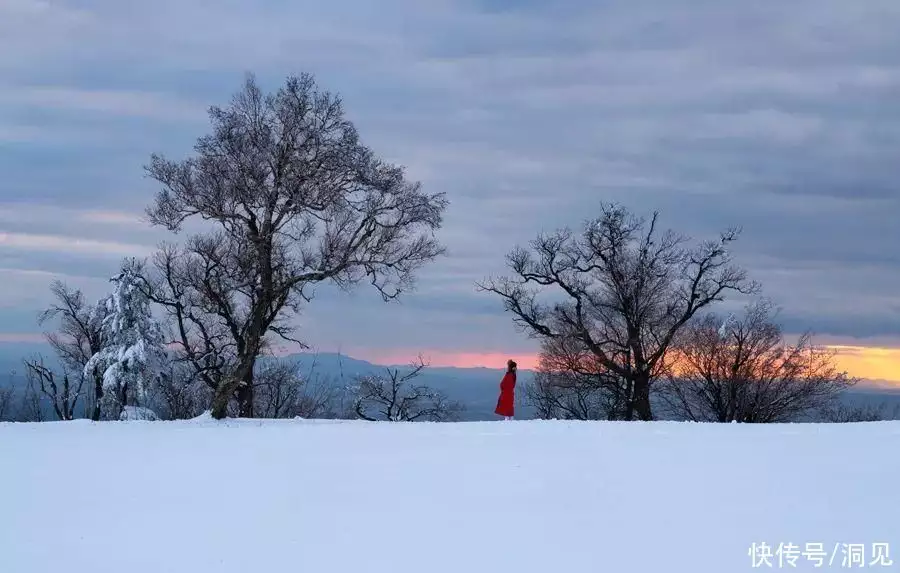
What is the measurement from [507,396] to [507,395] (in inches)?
0.9

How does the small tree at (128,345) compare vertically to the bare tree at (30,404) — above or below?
above

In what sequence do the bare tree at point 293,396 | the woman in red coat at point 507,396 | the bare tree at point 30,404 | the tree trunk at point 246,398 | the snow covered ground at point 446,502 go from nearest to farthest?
1. the snow covered ground at point 446,502
2. the woman in red coat at point 507,396
3. the tree trunk at point 246,398
4. the bare tree at point 293,396
5. the bare tree at point 30,404

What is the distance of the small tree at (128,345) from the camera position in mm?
34781

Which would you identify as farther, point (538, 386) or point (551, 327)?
point (538, 386)

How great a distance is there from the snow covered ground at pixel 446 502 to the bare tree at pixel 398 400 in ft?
87.8

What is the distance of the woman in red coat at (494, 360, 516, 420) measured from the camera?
21609 mm

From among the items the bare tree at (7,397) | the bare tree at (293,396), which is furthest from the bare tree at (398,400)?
the bare tree at (7,397)

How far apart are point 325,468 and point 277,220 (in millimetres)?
12761

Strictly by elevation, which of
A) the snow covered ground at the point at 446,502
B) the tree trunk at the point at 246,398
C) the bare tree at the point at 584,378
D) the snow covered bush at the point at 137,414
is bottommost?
the snow covered ground at the point at 446,502

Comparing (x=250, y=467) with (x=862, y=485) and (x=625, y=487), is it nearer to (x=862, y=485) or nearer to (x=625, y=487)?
(x=625, y=487)

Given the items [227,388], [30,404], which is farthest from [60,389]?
[227,388]

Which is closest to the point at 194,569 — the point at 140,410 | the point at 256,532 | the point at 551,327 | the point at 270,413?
the point at 256,532

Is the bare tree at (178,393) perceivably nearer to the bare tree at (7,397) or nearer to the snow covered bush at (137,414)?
the snow covered bush at (137,414)

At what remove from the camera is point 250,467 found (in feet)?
42.6
